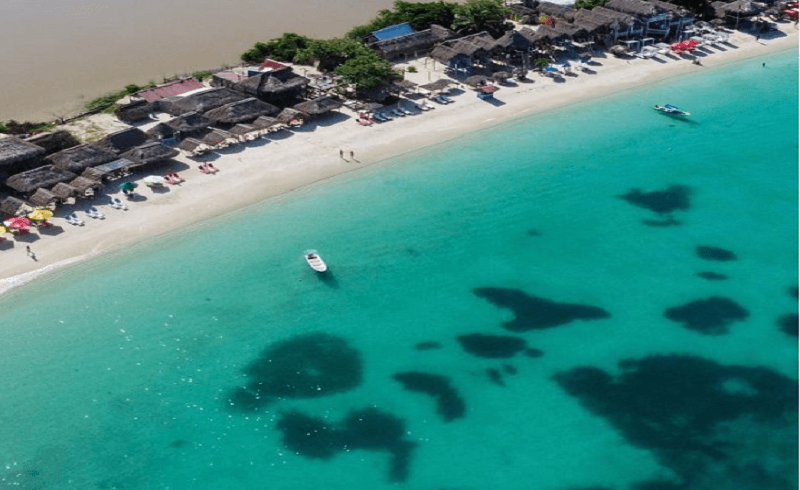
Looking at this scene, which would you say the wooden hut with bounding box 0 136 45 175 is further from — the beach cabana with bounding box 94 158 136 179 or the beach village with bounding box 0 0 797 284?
the beach cabana with bounding box 94 158 136 179

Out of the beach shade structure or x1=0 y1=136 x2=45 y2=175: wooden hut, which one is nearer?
x1=0 y1=136 x2=45 y2=175: wooden hut

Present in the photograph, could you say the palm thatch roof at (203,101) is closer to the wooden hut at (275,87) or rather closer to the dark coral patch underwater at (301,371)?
the wooden hut at (275,87)

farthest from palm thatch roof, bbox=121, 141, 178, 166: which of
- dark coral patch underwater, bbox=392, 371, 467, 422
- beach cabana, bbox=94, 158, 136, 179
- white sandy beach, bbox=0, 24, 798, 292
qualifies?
dark coral patch underwater, bbox=392, 371, 467, 422

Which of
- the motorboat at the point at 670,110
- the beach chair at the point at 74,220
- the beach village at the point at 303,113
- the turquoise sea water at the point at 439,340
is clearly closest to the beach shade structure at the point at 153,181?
the beach village at the point at 303,113

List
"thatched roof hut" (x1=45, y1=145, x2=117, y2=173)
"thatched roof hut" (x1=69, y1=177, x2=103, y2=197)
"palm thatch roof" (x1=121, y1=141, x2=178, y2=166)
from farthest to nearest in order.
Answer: "palm thatch roof" (x1=121, y1=141, x2=178, y2=166), "thatched roof hut" (x1=45, y1=145, x2=117, y2=173), "thatched roof hut" (x1=69, y1=177, x2=103, y2=197)

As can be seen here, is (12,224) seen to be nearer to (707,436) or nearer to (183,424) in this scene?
(183,424)

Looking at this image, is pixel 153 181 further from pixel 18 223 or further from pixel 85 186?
pixel 18 223
